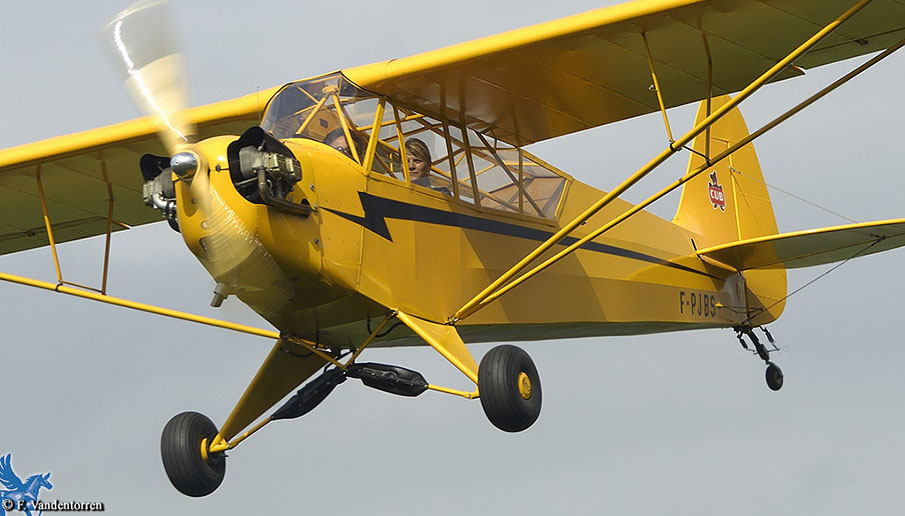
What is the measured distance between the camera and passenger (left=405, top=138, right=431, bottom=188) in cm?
943

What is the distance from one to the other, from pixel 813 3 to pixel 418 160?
117 inches

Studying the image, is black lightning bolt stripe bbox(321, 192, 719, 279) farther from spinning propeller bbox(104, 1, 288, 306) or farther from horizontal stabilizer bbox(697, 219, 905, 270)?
horizontal stabilizer bbox(697, 219, 905, 270)

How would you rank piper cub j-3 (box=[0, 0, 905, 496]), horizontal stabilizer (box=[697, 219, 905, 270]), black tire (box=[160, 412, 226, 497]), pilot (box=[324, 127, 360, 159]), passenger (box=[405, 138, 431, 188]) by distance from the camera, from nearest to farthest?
piper cub j-3 (box=[0, 0, 905, 496]) < pilot (box=[324, 127, 360, 159]) < passenger (box=[405, 138, 431, 188]) < black tire (box=[160, 412, 226, 497]) < horizontal stabilizer (box=[697, 219, 905, 270])

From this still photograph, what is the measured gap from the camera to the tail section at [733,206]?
45.6 ft

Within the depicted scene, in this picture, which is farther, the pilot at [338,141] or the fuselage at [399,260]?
the pilot at [338,141]

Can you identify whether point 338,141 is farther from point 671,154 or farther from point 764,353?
point 764,353

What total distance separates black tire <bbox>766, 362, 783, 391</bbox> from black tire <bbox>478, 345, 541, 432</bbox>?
18.2 ft

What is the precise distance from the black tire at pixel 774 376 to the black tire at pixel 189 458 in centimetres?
641

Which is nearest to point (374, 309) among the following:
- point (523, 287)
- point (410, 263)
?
point (410, 263)

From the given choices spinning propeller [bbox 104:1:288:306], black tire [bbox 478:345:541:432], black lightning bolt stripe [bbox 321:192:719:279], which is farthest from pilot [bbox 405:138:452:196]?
spinning propeller [bbox 104:1:288:306]

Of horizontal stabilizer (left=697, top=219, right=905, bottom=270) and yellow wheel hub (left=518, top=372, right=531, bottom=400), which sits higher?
horizontal stabilizer (left=697, top=219, right=905, bottom=270)

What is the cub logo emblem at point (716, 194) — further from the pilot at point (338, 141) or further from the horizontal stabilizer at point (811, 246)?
the pilot at point (338, 141)

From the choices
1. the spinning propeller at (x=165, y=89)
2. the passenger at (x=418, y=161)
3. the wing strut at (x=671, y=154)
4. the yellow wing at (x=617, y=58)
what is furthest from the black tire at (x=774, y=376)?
the spinning propeller at (x=165, y=89)

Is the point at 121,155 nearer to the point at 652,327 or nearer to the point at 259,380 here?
the point at 259,380
